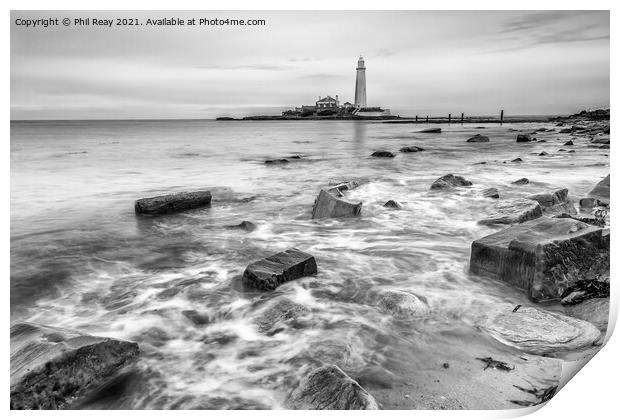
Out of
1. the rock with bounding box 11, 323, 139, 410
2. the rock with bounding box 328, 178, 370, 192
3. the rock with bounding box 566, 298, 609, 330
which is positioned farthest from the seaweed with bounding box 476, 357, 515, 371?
the rock with bounding box 328, 178, 370, 192

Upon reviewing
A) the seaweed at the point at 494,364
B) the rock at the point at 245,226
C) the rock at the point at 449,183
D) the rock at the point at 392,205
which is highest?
the rock at the point at 449,183

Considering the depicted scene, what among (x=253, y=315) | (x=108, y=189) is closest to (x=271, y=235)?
(x=253, y=315)

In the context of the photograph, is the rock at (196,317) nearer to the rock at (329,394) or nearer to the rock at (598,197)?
the rock at (329,394)

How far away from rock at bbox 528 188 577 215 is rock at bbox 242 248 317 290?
147 inches

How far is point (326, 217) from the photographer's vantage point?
5.71 metres

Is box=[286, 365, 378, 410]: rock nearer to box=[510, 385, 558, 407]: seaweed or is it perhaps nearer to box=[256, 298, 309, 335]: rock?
box=[256, 298, 309, 335]: rock

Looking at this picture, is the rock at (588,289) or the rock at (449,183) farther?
the rock at (449,183)

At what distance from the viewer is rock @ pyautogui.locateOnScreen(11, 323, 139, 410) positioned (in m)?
2.13

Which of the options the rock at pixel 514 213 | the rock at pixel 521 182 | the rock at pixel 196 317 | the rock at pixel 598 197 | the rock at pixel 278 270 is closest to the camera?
the rock at pixel 196 317

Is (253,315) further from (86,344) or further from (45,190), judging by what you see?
(45,190)

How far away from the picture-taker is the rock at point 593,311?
279 cm

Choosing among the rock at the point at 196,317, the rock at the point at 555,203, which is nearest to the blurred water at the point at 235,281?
the rock at the point at 196,317

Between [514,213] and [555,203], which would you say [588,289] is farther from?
[555,203]

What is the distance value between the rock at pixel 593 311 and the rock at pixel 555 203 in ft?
9.63
